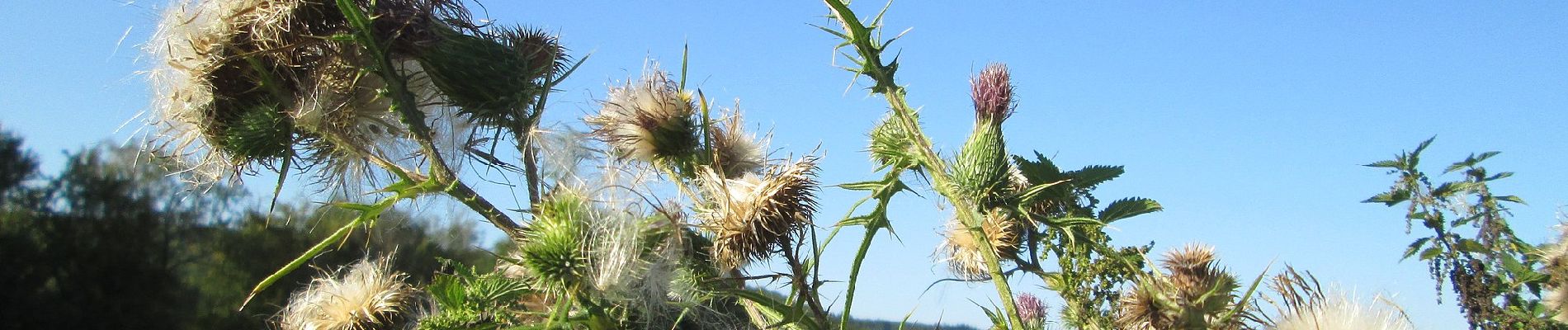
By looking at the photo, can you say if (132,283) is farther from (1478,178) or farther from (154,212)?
(1478,178)

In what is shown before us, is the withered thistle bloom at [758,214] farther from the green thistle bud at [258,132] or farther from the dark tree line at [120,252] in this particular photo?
the dark tree line at [120,252]

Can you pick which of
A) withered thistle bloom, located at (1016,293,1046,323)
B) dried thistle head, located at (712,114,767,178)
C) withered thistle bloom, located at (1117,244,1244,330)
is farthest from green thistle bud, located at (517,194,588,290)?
withered thistle bloom, located at (1016,293,1046,323)

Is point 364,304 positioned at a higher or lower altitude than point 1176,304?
lower

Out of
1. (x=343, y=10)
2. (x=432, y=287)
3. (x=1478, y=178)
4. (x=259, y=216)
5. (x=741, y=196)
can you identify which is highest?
(x=259, y=216)

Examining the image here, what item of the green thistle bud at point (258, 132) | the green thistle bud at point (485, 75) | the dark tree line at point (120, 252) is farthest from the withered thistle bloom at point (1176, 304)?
the dark tree line at point (120, 252)

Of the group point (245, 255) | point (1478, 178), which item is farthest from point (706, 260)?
point (245, 255)

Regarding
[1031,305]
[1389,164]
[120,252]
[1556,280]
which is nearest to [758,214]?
[1031,305]

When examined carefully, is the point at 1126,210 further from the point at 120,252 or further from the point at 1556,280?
the point at 120,252
